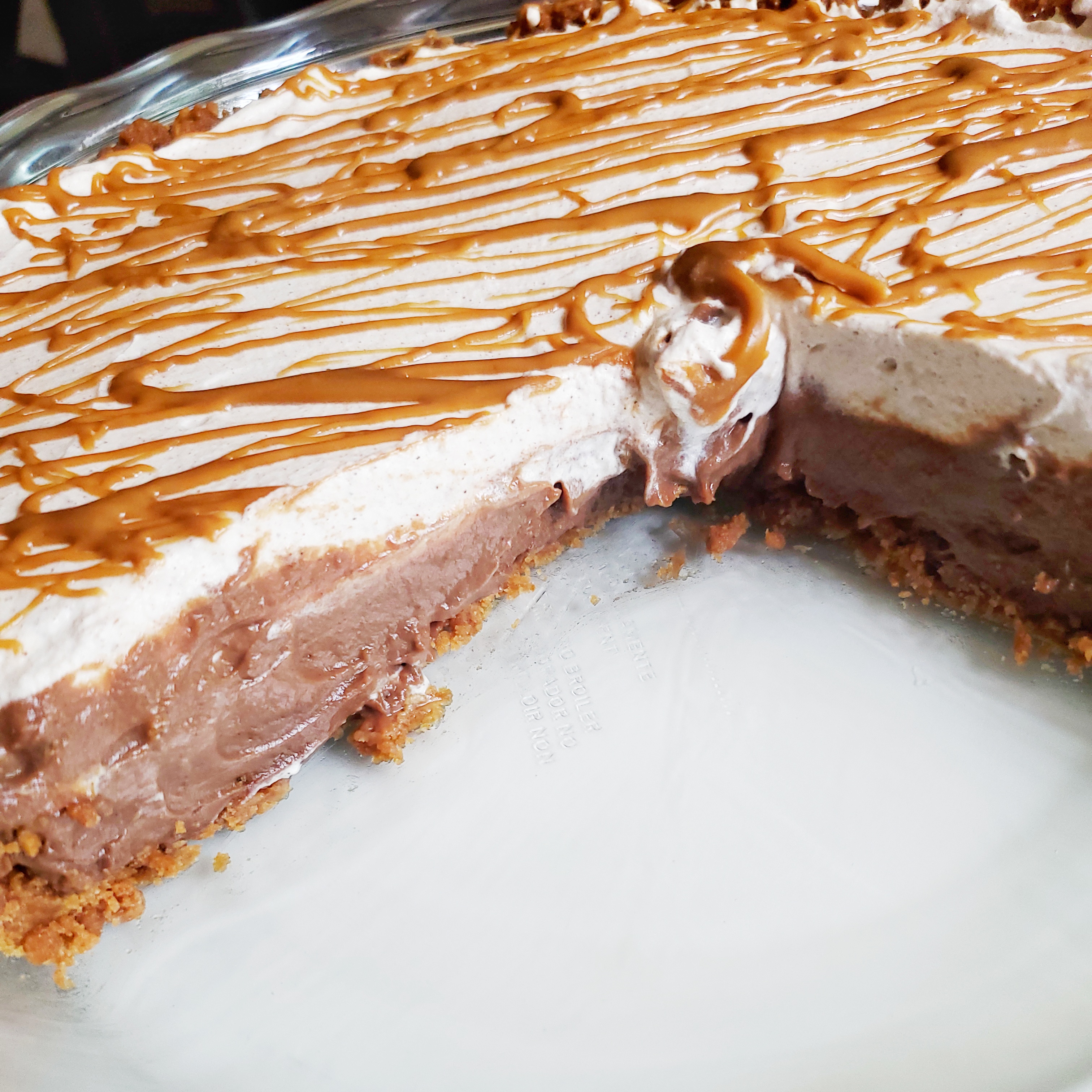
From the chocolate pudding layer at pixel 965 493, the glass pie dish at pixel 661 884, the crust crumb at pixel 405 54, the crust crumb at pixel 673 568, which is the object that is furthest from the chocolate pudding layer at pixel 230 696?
the crust crumb at pixel 405 54

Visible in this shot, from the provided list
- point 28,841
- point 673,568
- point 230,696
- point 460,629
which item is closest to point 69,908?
point 28,841

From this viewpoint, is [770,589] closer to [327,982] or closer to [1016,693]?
[1016,693]

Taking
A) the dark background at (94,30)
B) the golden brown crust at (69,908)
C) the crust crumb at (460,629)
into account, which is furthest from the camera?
the dark background at (94,30)

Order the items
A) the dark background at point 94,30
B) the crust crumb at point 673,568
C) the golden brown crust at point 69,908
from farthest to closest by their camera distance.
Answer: the dark background at point 94,30 → the crust crumb at point 673,568 → the golden brown crust at point 69,908

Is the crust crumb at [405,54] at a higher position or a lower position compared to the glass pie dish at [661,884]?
higher

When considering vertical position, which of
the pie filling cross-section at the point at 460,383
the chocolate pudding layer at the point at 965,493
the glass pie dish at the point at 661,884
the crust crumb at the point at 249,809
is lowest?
the glass pie dish at the point at 661,884

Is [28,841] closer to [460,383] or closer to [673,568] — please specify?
[460,383]

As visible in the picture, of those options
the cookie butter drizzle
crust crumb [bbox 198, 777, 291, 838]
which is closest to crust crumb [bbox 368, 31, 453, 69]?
the cookie butter drizzle

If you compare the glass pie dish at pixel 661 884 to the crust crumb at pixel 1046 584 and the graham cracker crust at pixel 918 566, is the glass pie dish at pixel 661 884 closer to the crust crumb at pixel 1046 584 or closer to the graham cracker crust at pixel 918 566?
the graham cracker crust at pixel 918 566

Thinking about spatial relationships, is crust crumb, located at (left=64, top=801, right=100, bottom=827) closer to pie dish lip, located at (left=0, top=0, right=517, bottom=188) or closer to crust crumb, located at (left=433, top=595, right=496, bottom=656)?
crust crumb, located at (left=433, top=595, right=496, bottom=656)
